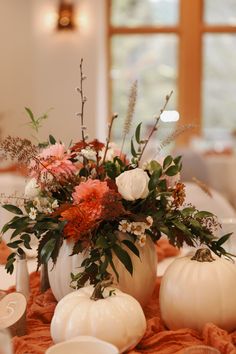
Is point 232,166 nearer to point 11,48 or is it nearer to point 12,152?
point 11,48

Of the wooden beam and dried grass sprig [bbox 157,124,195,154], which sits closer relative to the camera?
dried grass sprig [bbox 157,124,195,154]

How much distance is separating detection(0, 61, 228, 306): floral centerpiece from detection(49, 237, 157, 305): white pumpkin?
0.04 feet


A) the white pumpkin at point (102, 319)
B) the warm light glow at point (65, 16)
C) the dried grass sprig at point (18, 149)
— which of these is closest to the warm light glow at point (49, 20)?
the warm light glow at point (65, 16)

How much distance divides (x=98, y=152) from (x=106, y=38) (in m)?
6.10

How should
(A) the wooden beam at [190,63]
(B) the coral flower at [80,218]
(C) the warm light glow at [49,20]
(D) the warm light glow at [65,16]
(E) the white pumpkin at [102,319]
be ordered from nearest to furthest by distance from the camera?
(E) the white pumpkin at [102,319]
(B) the coral flower at [80,218]
(D) the warm light glow at [65,16]
(C) the warm light glow at [49,20]
(A) the wooden beam at [190,63]

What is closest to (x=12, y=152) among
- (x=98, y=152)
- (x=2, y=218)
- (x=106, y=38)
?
(x=98, y=152)

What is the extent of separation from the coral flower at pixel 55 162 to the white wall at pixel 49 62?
511cm

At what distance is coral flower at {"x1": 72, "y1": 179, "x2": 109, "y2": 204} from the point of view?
1241 mm

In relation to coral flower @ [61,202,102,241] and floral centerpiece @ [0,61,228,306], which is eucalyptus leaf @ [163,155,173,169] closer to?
floral centerpiece @ [0,61,228,306]

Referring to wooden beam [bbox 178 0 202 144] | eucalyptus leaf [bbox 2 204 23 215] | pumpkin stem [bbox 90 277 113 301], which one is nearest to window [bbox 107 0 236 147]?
wooden beam [bbox 178 0 202 144]

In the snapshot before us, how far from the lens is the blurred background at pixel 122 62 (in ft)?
21.3

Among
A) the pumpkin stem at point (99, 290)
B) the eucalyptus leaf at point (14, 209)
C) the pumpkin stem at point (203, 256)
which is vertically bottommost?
the pumpkin stem at point (99, 290)

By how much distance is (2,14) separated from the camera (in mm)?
6336

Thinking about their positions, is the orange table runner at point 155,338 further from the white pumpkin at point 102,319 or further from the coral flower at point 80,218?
the coral flower at point 80,218
